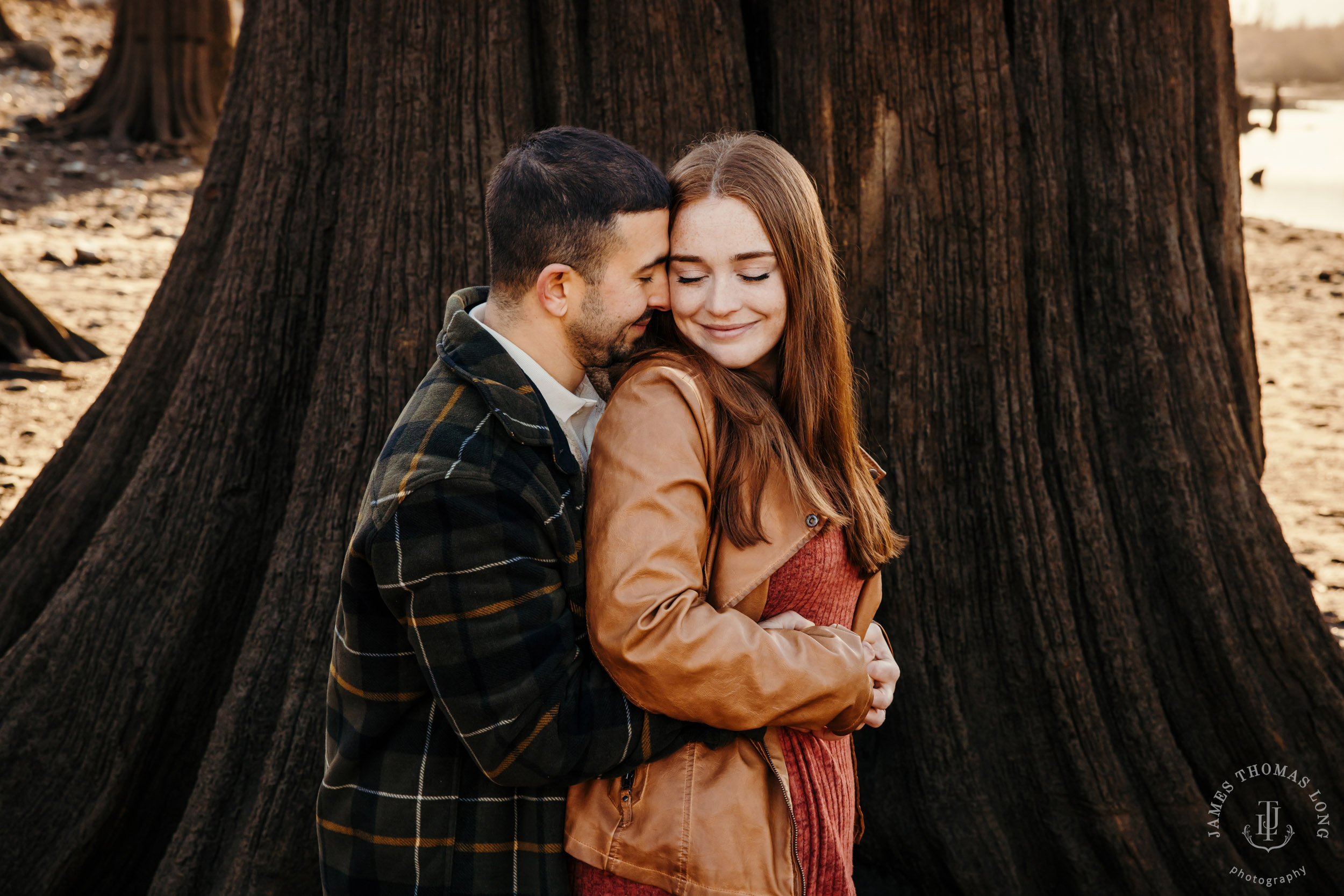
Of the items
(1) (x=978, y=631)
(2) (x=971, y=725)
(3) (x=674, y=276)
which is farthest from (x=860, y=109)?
(2) (x=971, y=725)

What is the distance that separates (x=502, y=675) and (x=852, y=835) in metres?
0.89

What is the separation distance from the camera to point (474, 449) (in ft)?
5.30

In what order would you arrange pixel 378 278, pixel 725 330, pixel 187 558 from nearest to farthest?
pixel 725 330 < pixel 378 278 < pixel 187 558

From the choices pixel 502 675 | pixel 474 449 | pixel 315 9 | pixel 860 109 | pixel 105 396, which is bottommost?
pixel 502 675

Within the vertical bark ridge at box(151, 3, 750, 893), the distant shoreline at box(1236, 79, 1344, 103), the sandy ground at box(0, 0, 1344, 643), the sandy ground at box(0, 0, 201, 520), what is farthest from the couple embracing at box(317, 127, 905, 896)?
the distant shoreline at box(1236, 79, 1344, 103)

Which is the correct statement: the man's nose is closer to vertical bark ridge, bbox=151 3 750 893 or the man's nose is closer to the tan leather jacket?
the tan leather jacket

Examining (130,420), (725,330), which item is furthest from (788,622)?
(130,420)

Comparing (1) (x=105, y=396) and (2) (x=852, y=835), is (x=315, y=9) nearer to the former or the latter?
(1) (x=105, y=396)

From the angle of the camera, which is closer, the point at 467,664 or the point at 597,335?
the point at 467,664

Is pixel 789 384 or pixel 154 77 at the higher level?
pixel 154 77

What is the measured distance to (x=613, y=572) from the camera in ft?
5.34

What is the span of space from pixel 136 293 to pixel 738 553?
884 cm

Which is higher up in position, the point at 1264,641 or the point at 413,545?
the point at 413,545

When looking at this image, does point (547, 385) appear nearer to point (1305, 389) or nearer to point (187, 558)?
point (187, 558)
